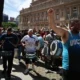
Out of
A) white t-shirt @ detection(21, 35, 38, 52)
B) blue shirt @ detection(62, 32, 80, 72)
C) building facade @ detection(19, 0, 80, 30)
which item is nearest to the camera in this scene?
blue shirt @ detection(62, 32, 80, 72)

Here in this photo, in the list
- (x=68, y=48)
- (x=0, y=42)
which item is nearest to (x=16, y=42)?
(x=0, y=42)

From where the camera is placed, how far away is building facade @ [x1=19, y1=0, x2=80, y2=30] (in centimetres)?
6931

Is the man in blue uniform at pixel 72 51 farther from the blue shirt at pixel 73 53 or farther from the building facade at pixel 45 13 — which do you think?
the building facade at pixel 45 13

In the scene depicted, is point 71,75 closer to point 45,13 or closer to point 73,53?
point 73,53

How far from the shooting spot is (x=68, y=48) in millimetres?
4113

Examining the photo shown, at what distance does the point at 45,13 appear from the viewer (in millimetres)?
83688

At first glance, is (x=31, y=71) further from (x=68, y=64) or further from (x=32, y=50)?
(x=68, y=64)

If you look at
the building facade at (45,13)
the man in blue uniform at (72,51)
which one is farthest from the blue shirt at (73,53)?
the building facade at (45,13)

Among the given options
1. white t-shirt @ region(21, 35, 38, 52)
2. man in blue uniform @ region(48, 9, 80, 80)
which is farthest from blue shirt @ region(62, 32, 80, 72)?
white t-shirt @ region(21, 35, 38, 52)

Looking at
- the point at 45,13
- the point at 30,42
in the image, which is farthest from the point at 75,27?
the point at 45,13

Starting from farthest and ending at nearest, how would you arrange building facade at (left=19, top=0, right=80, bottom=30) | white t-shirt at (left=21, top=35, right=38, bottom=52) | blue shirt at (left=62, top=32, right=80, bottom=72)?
building facade at (left=19, top=0, right=80, bottom=30) → white t-shirt at (left=21, top=35, right=38, bottom=52) → blue shirt at (left=62, top=32, right=80, bottom=72)

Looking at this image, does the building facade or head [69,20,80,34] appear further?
the building facade

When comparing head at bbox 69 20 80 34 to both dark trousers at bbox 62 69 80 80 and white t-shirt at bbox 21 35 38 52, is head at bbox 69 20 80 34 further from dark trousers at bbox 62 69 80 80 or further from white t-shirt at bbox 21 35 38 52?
white t-shirt at bbox 21 35 38 52

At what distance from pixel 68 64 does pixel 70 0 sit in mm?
67484
